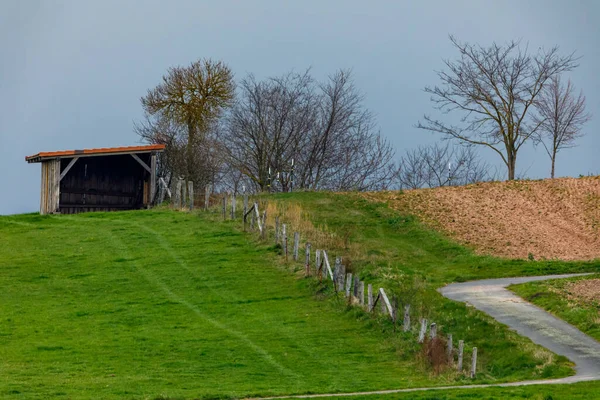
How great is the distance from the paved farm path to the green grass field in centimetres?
59

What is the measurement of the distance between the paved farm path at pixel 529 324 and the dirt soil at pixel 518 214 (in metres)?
6.99

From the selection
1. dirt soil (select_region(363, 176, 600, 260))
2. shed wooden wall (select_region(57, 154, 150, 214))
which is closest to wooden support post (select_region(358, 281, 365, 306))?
dirt soil (select_region(363, 176, 600, 260))

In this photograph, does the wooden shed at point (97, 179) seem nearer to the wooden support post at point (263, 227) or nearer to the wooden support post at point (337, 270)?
the wooden support post at point (263, 227)

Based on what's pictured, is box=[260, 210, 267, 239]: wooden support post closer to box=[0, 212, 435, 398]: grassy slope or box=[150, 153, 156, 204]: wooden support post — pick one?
box=[0, 212, 435, 398]: grassy slope

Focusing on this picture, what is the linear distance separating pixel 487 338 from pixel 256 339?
20.8 ft

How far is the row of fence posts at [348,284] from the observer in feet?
79.6

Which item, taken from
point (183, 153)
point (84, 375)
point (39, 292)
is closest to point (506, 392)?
point (84, 375)

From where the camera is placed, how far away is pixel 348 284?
3106 cm

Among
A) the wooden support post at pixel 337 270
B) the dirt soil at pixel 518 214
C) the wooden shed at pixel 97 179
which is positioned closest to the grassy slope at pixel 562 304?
the wooden support post at pixel 337 270

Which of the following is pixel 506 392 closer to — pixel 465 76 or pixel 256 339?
pixel 256 339

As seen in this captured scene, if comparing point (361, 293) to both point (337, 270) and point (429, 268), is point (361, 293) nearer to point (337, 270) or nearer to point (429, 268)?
point (337, 270)

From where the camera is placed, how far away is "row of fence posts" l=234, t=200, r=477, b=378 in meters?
24.2

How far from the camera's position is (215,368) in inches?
928

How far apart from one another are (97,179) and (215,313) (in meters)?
27.4
